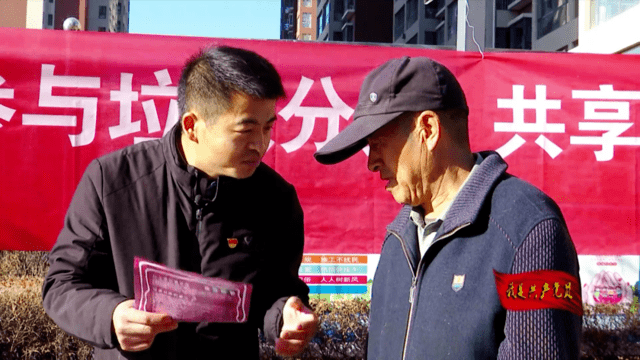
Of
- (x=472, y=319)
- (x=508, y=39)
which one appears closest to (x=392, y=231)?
(x=472, y=319)

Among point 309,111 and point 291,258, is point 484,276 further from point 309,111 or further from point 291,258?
point 309,111

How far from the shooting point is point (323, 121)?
4.27 m

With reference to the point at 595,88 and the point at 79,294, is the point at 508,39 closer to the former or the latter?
the point at 595,88

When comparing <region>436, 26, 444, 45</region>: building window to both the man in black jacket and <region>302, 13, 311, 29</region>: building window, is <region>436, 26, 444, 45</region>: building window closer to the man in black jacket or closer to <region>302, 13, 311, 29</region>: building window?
the man in black jacket

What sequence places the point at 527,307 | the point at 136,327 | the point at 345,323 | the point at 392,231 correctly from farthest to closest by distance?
1. the point at 345,323
2. the point at 392,231
3. the point at 136,327
4. the point at 527,307

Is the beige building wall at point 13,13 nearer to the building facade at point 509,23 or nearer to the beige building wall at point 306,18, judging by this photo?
the building facade at point 509,23

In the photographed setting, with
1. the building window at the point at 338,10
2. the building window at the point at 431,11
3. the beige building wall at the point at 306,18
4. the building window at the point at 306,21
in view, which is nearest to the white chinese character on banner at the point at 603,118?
the building window at the point at 431,11

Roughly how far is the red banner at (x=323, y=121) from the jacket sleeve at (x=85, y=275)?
222 centimetres

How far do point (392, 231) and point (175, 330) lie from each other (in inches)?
28.2

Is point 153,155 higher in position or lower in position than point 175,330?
higher

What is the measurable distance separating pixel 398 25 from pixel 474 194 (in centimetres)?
4358

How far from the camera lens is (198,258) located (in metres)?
2.00

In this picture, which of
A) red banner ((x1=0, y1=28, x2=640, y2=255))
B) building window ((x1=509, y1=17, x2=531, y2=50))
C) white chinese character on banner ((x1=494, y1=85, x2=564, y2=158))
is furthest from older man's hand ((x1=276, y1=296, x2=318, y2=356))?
building window ((x1=509, y1=17, x2=531, y2=50))

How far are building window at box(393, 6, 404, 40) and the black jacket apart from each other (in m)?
42.1
